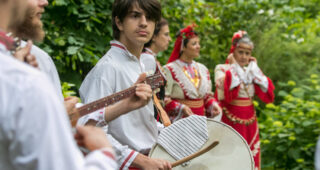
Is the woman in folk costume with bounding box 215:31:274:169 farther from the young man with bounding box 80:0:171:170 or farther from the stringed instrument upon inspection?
the stringed instrument

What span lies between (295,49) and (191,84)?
13.1ft

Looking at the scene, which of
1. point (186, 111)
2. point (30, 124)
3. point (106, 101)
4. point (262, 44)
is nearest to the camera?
point (30, 124)

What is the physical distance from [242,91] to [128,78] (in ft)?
9.89

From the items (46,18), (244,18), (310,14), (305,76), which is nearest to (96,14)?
(46,18)

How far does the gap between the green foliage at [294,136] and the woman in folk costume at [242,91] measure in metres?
0.59

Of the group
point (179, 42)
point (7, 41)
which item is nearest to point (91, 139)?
point (7, 41)

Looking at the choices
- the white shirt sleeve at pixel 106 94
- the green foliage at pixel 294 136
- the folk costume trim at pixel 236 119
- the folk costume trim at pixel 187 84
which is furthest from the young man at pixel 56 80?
the green foliage at pixel 294 136

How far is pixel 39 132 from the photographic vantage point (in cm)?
83

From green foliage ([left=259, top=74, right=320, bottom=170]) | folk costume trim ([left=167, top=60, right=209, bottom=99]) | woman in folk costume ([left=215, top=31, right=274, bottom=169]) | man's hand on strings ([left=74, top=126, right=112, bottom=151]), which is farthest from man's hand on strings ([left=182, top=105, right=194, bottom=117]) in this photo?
man's hand on strings ([left=74, top=126, right=112, bottom=151])

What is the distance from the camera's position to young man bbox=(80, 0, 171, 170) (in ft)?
6.44

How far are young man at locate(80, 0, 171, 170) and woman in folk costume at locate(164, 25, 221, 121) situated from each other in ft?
6.71

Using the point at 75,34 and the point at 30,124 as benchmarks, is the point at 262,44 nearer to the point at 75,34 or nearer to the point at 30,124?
the point at 75,34

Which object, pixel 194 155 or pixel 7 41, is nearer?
pixel 7 41

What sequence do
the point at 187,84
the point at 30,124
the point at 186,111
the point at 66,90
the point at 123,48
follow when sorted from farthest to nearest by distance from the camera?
→ 1. the point at 187,84
2. the point at 186,111
3. the point at 66,90
4. the point at 123,48
5. the point at 30,124
